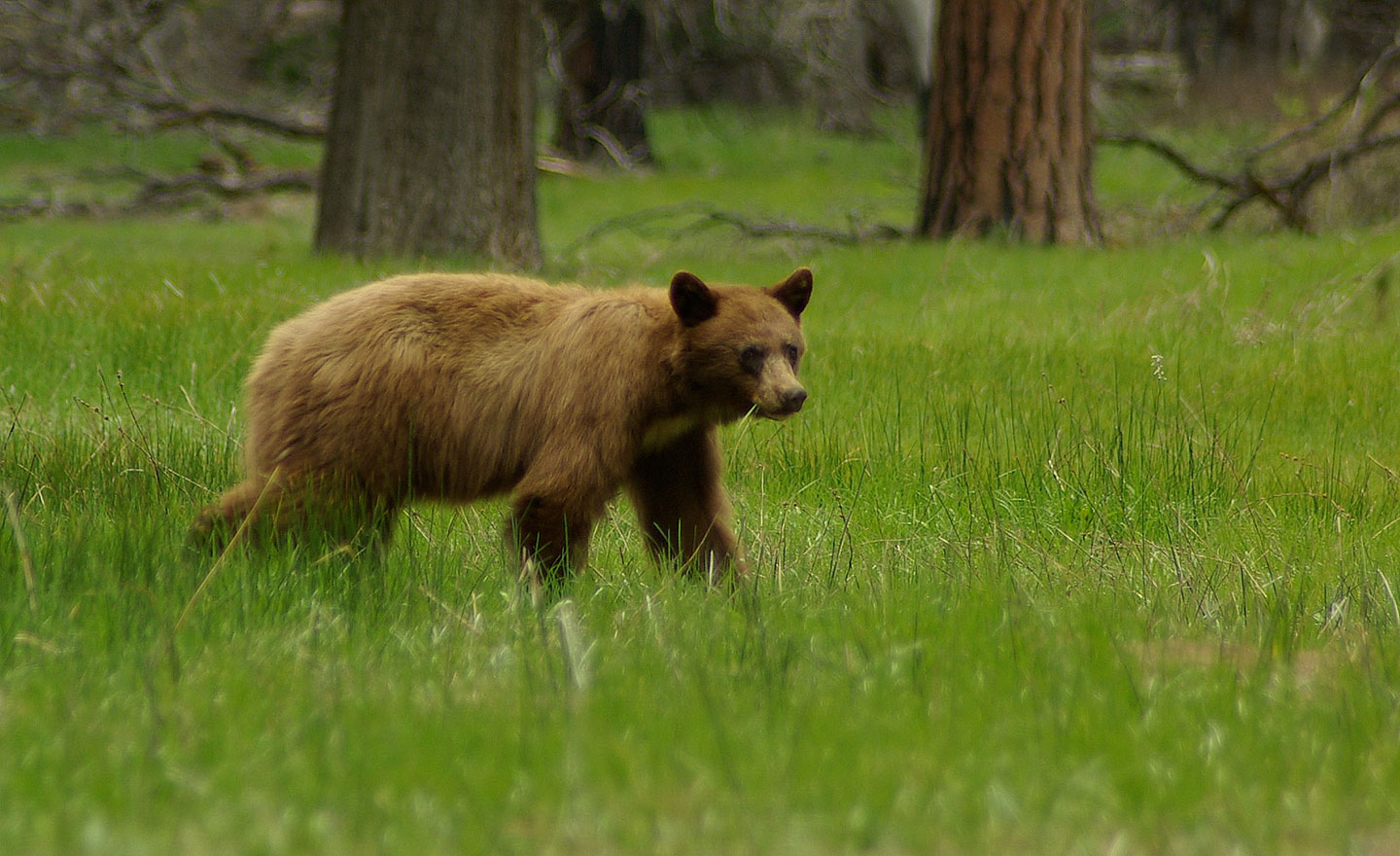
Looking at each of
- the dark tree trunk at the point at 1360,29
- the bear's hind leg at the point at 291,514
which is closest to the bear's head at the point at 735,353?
the bear's hind leg at the point at 291,514

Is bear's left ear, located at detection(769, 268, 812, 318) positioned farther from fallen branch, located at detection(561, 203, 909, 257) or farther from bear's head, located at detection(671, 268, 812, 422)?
fallen branch, located at detection(561, 203, 909, 257)

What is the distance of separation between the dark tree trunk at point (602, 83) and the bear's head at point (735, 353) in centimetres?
1757

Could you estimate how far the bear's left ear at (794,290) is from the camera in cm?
498

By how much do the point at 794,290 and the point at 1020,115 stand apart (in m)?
6.60

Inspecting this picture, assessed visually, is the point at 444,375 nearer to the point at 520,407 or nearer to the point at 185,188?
the point at 520,407

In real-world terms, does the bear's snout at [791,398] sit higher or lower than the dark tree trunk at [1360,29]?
lower

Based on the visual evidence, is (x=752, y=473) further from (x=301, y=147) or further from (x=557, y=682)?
(x=301, y=147)

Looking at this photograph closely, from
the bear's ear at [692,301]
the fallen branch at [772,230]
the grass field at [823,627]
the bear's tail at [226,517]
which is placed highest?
the bear's ear at [692,301]

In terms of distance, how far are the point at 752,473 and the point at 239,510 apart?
95.5 inches

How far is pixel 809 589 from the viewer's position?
4434 mm

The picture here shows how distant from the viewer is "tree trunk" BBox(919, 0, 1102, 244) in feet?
35.9

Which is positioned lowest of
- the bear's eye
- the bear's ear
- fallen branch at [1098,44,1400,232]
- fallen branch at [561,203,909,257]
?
fallen branch at [561,203,909,257]

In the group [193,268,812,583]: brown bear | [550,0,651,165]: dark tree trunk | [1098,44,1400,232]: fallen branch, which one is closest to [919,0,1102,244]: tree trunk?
[1098,44,1400,232]: fallen branch

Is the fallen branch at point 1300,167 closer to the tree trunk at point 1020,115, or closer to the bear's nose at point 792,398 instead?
the tree trunk at point 1020,115
